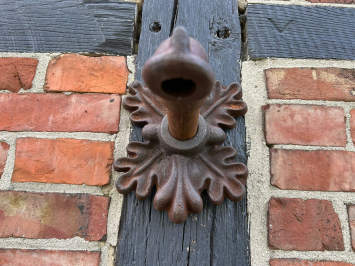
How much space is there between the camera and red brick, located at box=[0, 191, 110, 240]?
0.43 m

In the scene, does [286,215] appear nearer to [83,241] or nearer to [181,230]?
[181,230]

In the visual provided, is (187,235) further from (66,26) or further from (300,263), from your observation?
(66,26)

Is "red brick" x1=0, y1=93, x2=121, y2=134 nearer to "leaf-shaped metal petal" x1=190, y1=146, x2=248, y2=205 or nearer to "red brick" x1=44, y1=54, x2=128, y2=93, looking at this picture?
"red brick" x1=44, y1=54, x2=128, y2=93

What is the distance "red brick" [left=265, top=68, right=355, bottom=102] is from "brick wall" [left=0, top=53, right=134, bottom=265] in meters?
0.28

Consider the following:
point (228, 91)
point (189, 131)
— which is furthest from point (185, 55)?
point (228, 91)

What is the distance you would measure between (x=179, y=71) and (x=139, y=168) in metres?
0.24

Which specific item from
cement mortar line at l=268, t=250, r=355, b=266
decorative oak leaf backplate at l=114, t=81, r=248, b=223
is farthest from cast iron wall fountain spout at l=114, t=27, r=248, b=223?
cement mortar line at l=268, t=250, r=355, b=266

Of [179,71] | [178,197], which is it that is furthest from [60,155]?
[179,71]

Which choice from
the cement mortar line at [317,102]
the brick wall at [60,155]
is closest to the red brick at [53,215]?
the brick wall at [60,155]

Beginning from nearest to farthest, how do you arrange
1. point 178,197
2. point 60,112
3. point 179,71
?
1. point 179,71
2. point 178,197
3. point 60,112

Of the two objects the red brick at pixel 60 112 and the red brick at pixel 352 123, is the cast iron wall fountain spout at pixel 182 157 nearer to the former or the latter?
the red brick at pixel 60 112

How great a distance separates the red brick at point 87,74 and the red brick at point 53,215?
0.20m

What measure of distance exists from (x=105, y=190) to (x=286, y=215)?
294 mm

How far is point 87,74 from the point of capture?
521mm
